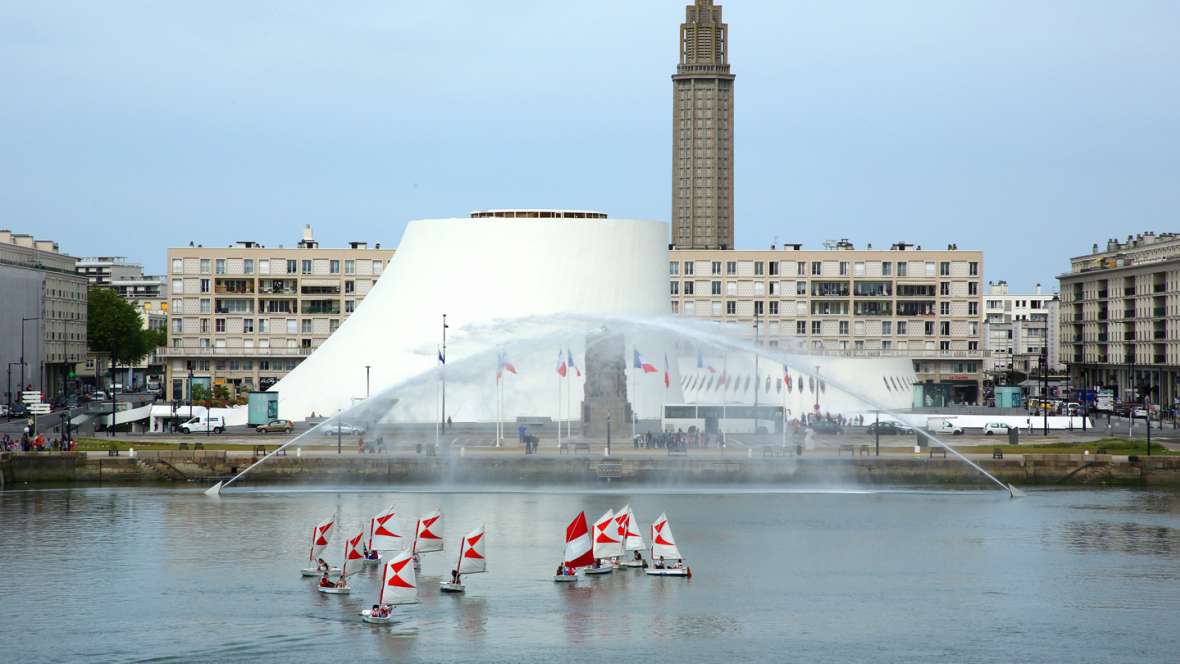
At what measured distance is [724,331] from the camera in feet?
218

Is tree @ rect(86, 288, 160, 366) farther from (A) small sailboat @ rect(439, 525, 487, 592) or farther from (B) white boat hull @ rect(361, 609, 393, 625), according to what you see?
(B) white boat hull @ rect(361, 609, 393, 625)

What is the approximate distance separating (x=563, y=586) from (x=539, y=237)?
55946 mm

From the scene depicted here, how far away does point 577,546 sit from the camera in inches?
1865

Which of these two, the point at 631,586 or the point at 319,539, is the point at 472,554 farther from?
the point at 631,586

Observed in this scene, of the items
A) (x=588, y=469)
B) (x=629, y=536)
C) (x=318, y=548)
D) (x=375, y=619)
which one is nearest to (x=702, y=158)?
(x=588, y=469)

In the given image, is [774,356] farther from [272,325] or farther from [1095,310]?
[1095,310]

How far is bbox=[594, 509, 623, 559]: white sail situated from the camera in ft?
159

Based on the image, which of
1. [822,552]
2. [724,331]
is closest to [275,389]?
[724,331]

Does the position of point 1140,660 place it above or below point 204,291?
below

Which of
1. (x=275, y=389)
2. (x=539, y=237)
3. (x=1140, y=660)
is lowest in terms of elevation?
(x=1140, y=660)

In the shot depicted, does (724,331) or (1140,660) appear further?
(724,331)

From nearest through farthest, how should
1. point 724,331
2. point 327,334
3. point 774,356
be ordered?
point 774,356 < point 724,331 < point 327,334

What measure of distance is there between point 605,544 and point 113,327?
124 metres

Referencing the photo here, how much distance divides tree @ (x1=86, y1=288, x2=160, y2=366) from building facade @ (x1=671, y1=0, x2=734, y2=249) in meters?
60.6
